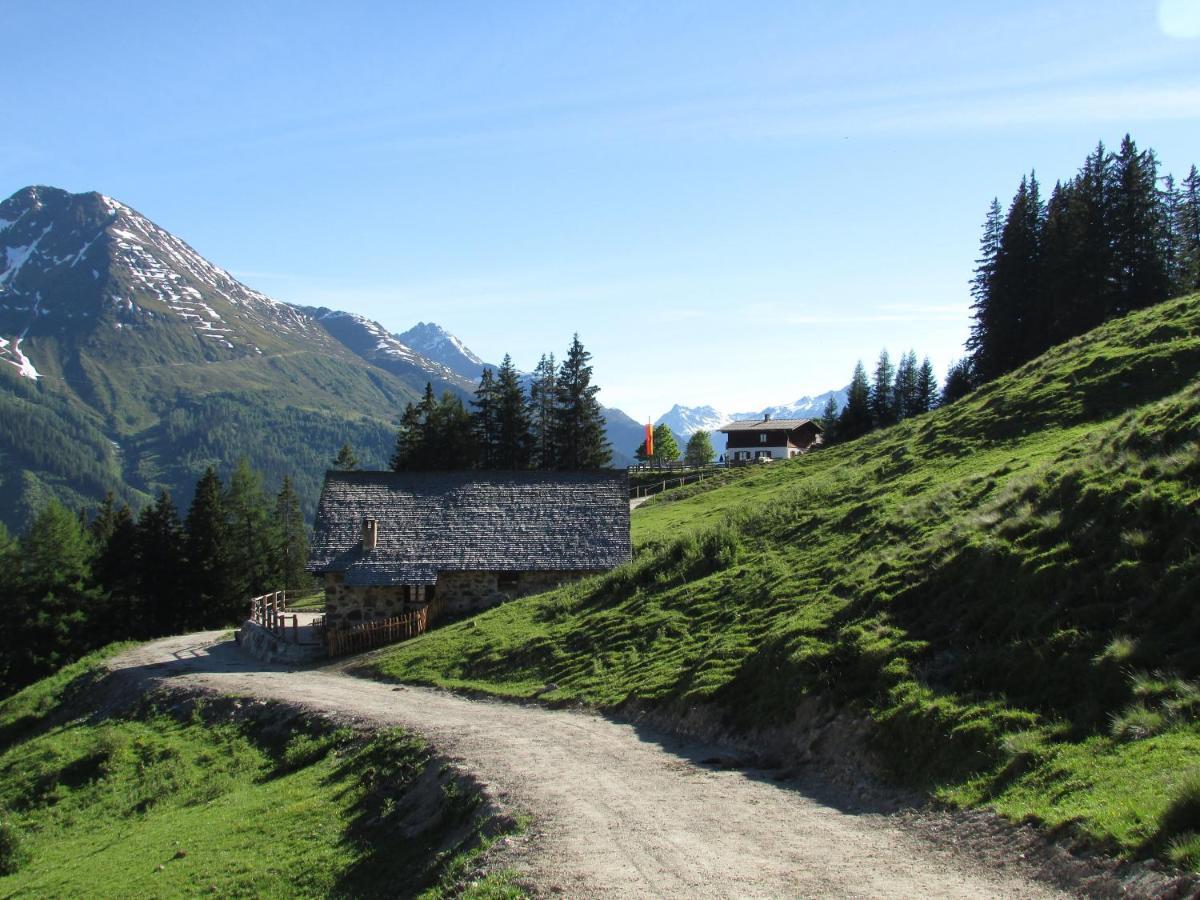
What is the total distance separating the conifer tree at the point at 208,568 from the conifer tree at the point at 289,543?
31.5 feet

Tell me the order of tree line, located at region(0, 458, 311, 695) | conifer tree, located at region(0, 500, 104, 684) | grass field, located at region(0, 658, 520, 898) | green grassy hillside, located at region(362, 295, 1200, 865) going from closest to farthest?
green grassy hillside, located at region(362, 295, 1200, 865) → grass field, located at region(0, 658, 520, 898) → conifer tree, located at region(0, 500, 104, 684) → tree line, located at region(0, 458, 311, 695)

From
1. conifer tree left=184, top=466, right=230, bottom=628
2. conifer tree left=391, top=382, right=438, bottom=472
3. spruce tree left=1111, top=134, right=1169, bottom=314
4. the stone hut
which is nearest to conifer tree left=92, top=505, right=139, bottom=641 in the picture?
conifer tree left=184, top=466, right=230, bottom=628

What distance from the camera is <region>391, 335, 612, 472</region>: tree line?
84.4m

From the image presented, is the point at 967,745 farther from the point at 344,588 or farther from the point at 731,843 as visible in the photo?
the point at 344,588

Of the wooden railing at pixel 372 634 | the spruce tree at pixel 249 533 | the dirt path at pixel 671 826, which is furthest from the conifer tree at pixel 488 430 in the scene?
the dirt path at pixel 671 826

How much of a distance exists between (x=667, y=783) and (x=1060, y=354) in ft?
128

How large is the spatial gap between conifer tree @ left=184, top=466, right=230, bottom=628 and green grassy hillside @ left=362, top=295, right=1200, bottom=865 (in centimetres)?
3625

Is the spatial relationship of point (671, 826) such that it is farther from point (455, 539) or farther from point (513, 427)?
point (513, 427)

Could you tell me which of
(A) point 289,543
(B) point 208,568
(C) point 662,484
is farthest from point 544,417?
(B) point 208,568

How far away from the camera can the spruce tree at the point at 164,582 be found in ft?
207

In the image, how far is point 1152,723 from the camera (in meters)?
11.1

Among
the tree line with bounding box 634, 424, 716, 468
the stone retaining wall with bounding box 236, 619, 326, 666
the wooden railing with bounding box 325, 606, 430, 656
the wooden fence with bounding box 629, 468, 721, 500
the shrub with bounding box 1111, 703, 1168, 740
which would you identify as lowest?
the stone retaining wall with bounding box 236, 619, 326, 666

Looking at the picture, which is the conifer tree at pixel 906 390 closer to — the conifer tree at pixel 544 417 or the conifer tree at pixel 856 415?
the conifer tree at pixel 856 415

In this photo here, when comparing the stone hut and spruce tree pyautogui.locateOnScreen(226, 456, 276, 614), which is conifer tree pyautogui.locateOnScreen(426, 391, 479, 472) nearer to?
spruce tree pyautogui.locateOnScreen(226, 456, 276, 614)
